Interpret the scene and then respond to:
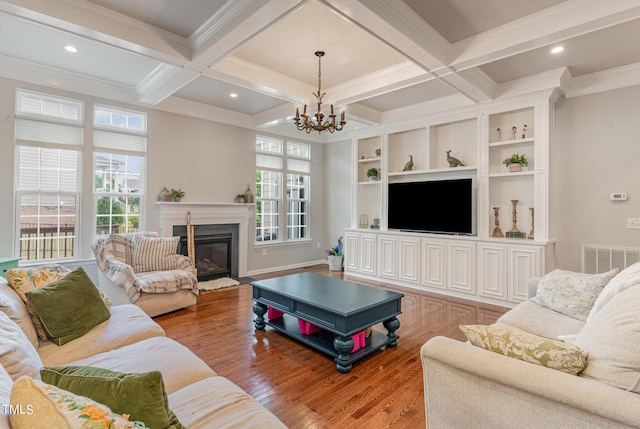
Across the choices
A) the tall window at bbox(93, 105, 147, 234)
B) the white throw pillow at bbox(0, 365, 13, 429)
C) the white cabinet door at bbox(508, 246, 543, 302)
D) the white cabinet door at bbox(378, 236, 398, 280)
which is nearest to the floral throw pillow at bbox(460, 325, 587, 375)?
the white throw pillow at bbox(0, 365, 13, 429)

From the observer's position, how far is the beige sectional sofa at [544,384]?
45.6 inches

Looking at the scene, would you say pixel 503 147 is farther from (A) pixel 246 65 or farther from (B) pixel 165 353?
(B) pixel 165 353

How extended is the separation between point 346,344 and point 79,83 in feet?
15.2

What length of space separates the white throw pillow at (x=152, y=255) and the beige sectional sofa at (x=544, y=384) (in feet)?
12.1

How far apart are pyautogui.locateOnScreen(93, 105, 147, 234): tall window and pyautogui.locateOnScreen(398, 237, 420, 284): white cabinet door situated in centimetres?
412

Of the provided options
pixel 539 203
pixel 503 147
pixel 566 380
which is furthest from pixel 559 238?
pixel 566 380

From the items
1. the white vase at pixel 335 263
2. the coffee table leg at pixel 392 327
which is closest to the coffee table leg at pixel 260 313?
the coffee table leg at pixel 392 327

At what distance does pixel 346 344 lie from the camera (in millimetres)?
2584

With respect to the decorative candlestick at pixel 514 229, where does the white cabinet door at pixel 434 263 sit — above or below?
below

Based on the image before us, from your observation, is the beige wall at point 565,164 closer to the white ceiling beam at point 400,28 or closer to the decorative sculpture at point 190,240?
the decorative sculpture at point 190,240

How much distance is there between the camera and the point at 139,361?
5.76 feet

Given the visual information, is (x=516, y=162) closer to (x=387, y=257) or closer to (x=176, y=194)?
(x=387, y=257)

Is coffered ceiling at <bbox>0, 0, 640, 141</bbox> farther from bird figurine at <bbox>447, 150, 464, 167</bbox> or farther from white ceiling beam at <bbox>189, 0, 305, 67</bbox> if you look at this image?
bird figurine at <bbox>447, 150, 464, 167</bbox>

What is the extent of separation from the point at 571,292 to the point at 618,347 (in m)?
1.57
